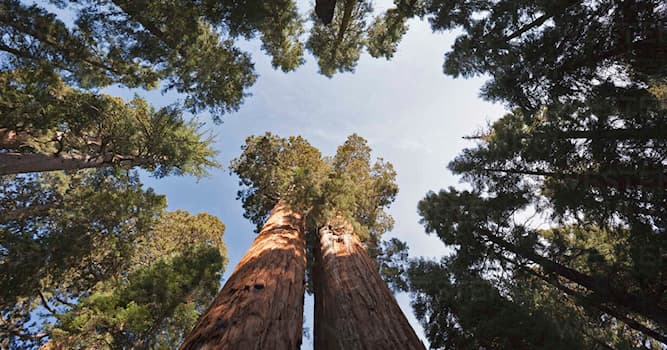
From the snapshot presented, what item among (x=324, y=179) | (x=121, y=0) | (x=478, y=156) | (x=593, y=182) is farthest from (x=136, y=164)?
(x=593, y=182)

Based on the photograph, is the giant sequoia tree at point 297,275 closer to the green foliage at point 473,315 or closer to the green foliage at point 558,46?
the green foliage at point 473,315

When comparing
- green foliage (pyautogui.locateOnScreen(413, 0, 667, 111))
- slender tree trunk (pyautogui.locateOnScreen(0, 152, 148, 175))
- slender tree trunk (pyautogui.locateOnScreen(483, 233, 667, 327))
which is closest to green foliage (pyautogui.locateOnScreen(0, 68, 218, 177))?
slender tree trunk (pyautogui.locateOnScreen(0, 152, 148, 175))

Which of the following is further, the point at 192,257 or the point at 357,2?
the point at 357,2

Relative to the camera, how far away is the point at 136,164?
8594 millimetres

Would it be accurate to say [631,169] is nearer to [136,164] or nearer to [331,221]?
[331,221]

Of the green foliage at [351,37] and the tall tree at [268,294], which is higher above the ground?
the green foliage at [351,37]

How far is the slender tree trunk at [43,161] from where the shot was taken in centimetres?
545

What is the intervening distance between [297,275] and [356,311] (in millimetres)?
1007

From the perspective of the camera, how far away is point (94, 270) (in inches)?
277

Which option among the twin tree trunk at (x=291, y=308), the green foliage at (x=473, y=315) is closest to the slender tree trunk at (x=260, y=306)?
the twin tree trunk at (x=291, y=308)

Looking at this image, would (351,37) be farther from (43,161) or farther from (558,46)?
(43,161)

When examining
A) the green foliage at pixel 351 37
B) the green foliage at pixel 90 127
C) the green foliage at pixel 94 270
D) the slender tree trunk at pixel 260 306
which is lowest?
the slender tree trunk at pixel 260 306

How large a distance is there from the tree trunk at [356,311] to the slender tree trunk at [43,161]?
6496 mm

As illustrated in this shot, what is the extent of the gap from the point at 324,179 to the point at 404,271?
345cm
